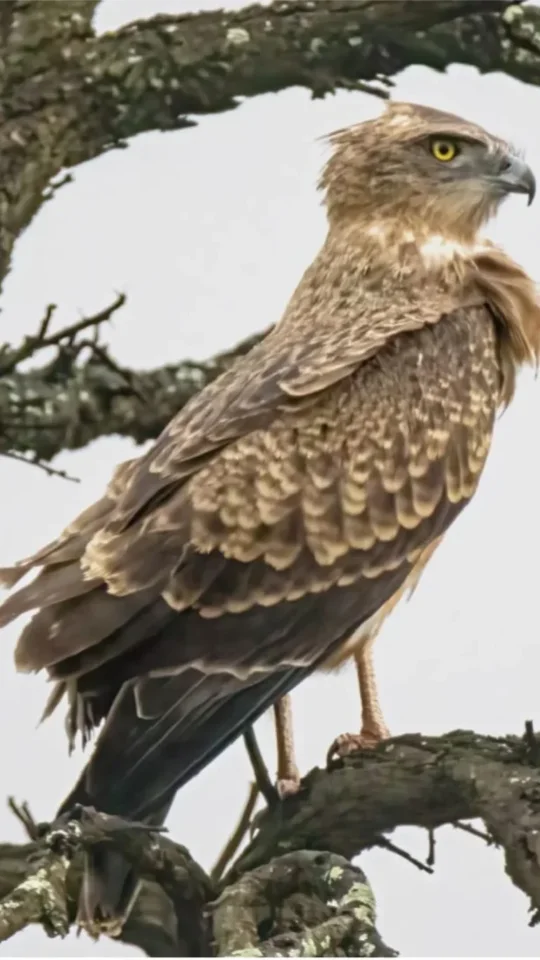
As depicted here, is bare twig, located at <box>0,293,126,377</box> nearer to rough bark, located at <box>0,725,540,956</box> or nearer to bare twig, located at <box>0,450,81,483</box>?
bare twig, located at <box>0,450,81,483</box>

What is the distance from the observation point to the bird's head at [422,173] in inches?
77.6

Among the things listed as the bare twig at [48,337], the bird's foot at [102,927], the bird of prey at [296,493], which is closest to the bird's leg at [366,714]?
the bird of prey at [296,493]

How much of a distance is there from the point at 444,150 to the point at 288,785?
795 millimetres

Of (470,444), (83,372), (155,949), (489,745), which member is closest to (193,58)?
(83,372)

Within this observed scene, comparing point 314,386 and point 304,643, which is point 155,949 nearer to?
Answer: point 304,643

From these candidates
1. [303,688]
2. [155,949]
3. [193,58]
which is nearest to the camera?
[155,949]

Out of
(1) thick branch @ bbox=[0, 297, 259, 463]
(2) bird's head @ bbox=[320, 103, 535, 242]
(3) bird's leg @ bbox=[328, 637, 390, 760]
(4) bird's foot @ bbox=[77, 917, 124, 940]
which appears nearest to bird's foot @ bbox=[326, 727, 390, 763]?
(3) bird's leg @ bbox=[328, 637, 390, 760]

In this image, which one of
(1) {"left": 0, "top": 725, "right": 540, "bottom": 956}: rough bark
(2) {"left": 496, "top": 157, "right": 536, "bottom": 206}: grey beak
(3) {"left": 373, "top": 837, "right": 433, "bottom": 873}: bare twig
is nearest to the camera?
(1) {"left": 0, "top": 725, "right": 540, "bottom": 956}: rough bark

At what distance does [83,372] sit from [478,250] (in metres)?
0.52

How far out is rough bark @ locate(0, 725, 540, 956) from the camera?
1.58 metres

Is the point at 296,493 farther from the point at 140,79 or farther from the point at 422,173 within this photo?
the point at 140,79

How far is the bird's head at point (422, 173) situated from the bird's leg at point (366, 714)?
54cm

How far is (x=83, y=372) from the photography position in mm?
2039

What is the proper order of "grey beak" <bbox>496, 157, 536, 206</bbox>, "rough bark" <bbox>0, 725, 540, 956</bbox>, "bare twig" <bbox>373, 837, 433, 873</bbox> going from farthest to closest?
"grey beak" <bbox>496, 157, 536, 206</bbox>, "bare twig" <bbox>373, 837, 433, 873</bbox>, "rough bark" <bbox>0, 725, 540, 956</bbox>
